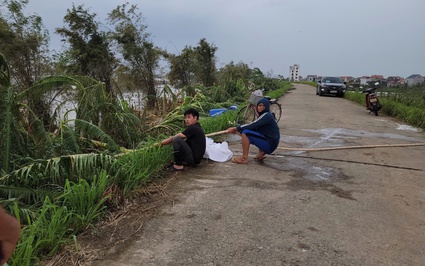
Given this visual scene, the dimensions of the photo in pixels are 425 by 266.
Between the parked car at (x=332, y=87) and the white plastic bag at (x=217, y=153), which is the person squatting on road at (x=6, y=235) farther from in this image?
the parked car at (x=332, y=87)

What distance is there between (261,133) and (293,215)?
2277mm

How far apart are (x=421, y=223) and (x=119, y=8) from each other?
12533 millimetres

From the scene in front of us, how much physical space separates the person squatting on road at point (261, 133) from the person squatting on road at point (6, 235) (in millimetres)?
4648

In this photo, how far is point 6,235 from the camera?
3.62 ft

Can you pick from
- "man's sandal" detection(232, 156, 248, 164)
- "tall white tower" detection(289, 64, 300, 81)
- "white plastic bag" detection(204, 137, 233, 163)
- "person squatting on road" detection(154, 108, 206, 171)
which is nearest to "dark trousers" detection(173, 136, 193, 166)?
"person squatting on road" detection(154, 108, 206, 171)

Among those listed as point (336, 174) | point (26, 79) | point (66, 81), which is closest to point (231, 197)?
point (336, 174)

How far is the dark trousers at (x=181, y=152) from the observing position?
16.2 ft

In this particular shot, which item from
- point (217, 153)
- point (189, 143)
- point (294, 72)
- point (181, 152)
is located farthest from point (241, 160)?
point (294, 72)

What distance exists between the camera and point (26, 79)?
952cm

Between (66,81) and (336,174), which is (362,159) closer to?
(336,174)

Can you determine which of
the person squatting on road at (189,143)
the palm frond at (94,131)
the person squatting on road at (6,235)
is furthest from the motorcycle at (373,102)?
the person squatting on road at (6,235)

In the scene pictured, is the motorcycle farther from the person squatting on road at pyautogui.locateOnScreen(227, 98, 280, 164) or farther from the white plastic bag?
the white plastic bag

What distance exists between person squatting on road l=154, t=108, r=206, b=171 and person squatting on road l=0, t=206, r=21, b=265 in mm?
3845

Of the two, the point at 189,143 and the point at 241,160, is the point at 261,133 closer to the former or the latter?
the point at 241,160
